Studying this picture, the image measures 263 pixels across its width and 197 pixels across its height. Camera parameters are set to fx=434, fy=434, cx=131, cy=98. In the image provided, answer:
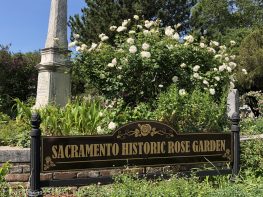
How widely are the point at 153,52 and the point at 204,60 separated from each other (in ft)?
3.58

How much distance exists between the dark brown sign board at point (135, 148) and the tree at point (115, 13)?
17.6m

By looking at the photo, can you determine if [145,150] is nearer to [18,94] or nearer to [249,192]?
[249,192]

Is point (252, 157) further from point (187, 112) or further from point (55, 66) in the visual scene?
point (55, 66)

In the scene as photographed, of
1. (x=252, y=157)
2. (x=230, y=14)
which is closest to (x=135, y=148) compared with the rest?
(x=252, y=157)

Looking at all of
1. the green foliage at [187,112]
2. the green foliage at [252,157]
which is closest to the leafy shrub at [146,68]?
the green foliage at [187,112]

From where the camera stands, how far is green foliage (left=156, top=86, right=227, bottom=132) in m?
6.28

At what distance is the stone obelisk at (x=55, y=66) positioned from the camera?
945 centimetres

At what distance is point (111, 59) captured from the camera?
23.5 ft

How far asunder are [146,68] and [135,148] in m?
Result: 2.44

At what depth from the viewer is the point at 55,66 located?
9492 millimetres

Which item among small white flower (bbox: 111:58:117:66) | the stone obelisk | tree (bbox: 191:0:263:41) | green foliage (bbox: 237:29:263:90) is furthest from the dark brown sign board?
tree (bbox: 191:0:263:41)

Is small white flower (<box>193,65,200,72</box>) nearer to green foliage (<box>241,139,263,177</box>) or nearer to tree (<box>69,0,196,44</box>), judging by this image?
green foliage (<box>241,139,263,177</box>)

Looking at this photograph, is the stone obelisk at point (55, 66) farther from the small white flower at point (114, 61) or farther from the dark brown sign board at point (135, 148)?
the dark brown sign board at point (135, 148)

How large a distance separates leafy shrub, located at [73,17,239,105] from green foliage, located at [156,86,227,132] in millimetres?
584
